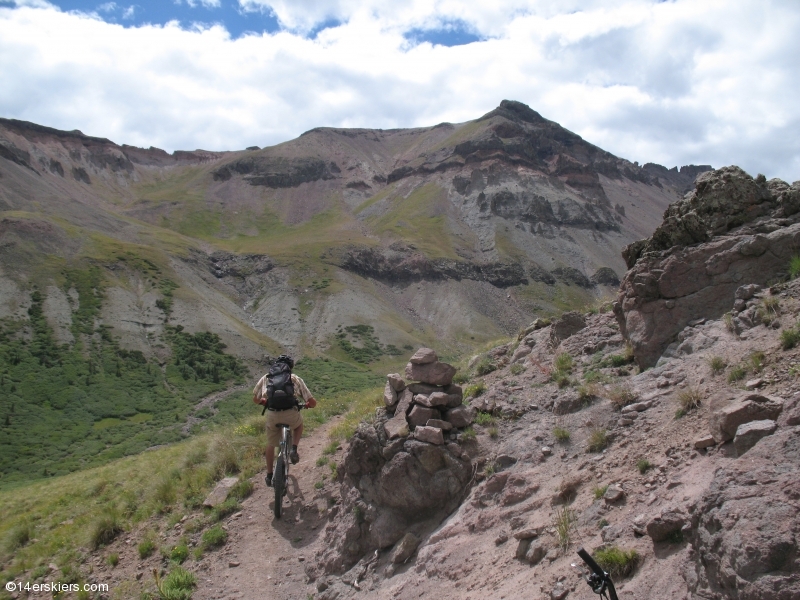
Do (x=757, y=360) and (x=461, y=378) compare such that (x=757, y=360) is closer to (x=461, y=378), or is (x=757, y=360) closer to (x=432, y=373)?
(x=432, y=373)

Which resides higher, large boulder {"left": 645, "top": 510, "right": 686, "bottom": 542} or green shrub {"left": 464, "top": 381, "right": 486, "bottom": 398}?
green shrub {"left": 464, "top": 381, "right": 486, "bottom": 398}

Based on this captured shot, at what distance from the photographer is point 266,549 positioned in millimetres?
8805

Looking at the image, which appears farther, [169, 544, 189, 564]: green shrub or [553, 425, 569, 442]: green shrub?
[169, 544, 189, 564]: green shrub

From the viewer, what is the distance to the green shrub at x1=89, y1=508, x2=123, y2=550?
9.55 meters

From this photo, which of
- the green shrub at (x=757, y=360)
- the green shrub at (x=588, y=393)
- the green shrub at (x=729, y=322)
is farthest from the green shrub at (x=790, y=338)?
the green shrub at (x=588, y=393)

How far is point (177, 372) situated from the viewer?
62.3m

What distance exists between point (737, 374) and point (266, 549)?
730 centimetres

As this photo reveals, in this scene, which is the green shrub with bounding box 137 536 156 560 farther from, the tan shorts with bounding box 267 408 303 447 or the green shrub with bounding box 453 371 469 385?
the green shrub with bounding box 453 371 469 385

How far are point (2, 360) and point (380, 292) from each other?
6190 cm

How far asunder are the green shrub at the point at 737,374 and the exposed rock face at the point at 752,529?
2.02 m

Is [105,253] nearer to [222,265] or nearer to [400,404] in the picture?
[222,265]

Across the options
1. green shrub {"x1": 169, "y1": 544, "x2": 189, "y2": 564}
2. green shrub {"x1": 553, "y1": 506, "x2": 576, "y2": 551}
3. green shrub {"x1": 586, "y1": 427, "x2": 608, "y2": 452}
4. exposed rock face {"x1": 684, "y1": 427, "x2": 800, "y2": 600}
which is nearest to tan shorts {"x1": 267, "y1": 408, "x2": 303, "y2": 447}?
green shrub {"x1": 169, "y1": 544, "x2": 189, "y2": 564}

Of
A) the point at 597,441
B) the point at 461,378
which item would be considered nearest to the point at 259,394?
the point at 461,378

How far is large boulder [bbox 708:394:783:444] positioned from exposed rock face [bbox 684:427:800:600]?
0.47 metres
